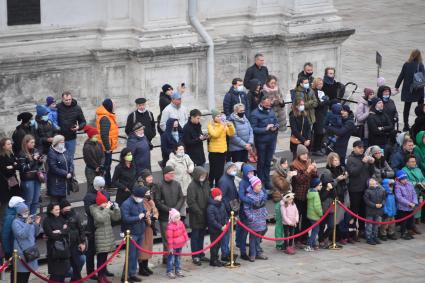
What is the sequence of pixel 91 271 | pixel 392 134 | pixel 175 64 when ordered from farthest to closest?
pixel 175 64 < pixel 392 134 < pixel 91 271

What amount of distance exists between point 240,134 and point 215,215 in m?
2.79

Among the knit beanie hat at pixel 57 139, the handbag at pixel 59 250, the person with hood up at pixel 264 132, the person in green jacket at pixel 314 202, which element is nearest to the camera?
the handbag at pixel 59 250

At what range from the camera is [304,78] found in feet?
89.0

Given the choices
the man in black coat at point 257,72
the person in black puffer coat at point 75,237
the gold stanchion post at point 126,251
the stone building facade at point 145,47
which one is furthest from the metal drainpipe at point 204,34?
the person in black puffer coat at point 75,237

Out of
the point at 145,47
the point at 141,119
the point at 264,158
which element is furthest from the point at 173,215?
the point at 145,47

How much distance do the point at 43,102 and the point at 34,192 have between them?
5044 mm

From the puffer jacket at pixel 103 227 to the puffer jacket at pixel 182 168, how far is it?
2176 millimetres

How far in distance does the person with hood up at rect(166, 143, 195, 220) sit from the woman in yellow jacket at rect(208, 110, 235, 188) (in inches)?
Answer: 43.2

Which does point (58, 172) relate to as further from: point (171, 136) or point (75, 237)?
point (171, 136)

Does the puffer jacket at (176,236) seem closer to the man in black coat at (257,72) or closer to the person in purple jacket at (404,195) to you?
the person in purple jacket at (404,195)

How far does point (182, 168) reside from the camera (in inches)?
929

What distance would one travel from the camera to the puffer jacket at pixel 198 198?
22.5 m

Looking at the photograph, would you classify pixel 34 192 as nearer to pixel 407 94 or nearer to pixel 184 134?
pixel 184 134

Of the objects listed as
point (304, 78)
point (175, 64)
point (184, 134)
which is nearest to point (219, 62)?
point (175, 64)
